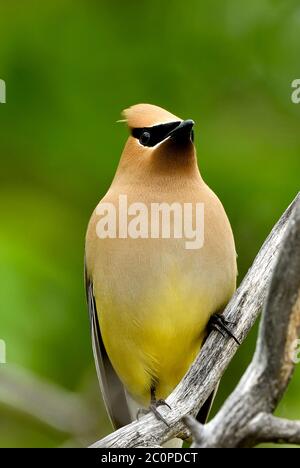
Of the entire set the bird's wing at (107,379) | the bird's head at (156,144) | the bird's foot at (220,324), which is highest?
the bird's head at (156,144)

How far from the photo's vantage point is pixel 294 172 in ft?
15.3

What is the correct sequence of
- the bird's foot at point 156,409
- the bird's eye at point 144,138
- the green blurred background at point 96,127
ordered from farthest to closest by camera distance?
the green blurred background at point 96,127
the bird's eye at point 144,138
the bird's foot at point 156,409

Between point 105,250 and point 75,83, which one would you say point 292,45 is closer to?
point 75,83

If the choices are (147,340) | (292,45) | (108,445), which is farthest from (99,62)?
(108,445)

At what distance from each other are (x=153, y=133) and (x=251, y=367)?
4.98ft

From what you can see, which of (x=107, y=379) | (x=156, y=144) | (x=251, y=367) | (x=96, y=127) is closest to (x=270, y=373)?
(x=251, y=367)

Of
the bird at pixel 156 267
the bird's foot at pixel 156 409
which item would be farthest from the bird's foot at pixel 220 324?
the bird's foot at pixel 156 409

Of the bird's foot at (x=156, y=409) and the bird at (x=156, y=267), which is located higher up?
the bird at (x=156, y=267)

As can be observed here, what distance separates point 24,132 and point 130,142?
580mm

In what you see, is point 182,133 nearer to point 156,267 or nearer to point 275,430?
point 156,267

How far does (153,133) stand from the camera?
169 inches

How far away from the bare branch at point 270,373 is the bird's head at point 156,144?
1.22 m

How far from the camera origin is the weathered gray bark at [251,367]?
295 centimetres

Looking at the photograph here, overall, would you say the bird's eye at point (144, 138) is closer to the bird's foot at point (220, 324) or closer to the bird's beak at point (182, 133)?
the bird's beak at point (182, 133)
